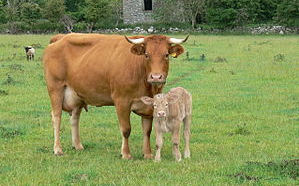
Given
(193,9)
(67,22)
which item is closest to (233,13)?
(193,9)

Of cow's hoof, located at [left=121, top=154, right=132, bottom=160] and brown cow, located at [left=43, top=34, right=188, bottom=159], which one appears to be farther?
cow's hoof, located at [left=121, top=154, right=132, bottom=160]

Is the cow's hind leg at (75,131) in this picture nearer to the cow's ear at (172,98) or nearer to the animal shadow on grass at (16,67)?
the cow's ear at (172,98)

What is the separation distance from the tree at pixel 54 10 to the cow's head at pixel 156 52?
58.4m

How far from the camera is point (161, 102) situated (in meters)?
8.65

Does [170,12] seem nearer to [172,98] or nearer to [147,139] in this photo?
[147,139]

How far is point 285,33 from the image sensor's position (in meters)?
57.8

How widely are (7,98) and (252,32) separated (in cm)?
4463

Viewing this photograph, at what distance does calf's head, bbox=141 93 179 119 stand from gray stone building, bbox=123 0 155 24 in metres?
58.3

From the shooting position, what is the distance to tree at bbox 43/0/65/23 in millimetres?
66188

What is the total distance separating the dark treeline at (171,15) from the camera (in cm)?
6094

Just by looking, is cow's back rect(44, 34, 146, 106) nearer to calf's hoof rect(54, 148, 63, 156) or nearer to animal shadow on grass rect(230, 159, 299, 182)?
calf's hoof rect(54, 148, 63, 156)

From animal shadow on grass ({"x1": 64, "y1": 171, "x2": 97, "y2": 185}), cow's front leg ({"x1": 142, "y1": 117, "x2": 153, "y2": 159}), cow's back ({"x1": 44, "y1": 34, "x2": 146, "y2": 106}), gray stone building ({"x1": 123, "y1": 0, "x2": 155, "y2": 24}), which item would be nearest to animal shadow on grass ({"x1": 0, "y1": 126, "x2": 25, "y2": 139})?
cow's back ({"x1": 44, "y1": 34, "x2": 146, "y2": 106})

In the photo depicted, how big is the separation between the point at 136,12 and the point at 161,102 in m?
59.3

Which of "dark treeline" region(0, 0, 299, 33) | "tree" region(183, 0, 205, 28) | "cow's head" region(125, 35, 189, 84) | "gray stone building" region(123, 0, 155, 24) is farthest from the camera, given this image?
"gray stone building" region(123, 0, 155, 24)
